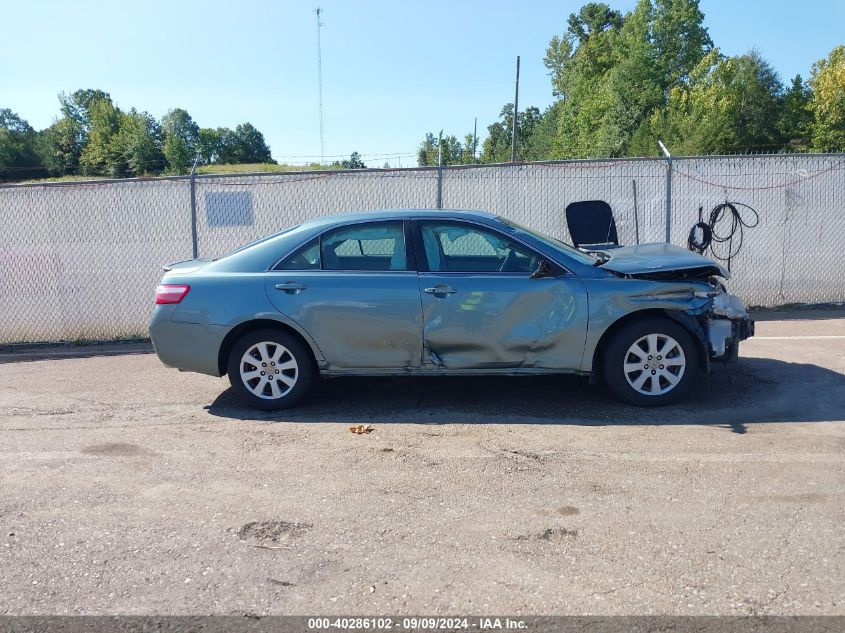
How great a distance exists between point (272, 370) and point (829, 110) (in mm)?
46883

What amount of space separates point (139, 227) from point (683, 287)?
6940 mm

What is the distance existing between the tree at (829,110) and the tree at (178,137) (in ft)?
141

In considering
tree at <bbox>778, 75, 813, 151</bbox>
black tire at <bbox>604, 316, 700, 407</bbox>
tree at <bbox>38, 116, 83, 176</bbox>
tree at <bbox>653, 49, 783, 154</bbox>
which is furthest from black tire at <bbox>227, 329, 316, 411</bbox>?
tree at <bbox>38, 116, 83, 176</bbox>

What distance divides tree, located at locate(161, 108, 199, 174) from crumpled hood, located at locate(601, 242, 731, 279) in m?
52.6

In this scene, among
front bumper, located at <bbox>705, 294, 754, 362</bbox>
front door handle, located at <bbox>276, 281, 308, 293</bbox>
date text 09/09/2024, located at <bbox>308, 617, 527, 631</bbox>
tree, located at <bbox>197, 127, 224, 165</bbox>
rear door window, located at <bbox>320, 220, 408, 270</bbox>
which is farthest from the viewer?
tree, located at <bbox>197, 127, 224, 165</bbox>

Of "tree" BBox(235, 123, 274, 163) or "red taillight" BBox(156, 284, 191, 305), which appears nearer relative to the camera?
"red taillight" BBox(156, 284, 191, 305)

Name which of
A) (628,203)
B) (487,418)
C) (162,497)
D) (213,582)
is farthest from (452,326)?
(628,203)

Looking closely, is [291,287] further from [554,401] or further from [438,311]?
[554,401]

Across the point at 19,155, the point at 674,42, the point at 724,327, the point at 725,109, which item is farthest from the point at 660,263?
the point at 19,155

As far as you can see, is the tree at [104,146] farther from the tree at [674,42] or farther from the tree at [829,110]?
the tree at [829,110]

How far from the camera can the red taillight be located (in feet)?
19.7

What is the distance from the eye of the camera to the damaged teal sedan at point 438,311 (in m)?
5.72

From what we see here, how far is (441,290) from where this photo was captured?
5793 mm

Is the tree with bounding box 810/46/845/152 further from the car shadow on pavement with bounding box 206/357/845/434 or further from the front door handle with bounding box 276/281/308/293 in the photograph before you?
the front door handle with bounding box 276/281/308/293
